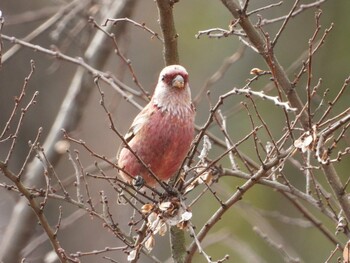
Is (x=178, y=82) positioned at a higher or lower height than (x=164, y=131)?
higher

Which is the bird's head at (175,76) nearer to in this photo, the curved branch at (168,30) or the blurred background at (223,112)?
the curved branch at (168,30)

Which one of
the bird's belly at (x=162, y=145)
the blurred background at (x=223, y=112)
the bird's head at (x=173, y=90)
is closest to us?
the bird's belly at (x=162, y=145)

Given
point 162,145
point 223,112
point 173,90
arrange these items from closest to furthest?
point 162,145 < point 173,90 < point 223,112

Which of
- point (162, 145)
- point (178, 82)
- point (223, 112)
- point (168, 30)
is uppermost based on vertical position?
point (223, 112)

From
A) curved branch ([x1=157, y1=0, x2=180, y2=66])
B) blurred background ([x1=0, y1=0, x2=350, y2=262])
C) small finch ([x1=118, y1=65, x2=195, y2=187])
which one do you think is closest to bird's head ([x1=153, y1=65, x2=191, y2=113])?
small finch ([x1=118, y1=65, x2=195, y2=187])

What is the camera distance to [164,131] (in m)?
5.14

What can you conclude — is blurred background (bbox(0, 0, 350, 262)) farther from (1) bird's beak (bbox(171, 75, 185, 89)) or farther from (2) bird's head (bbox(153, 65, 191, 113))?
(1) bird's beak (bbox(171, 75, 185, 89))

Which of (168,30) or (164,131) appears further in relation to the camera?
(168,30)

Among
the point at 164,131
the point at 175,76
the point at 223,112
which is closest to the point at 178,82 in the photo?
the point at 175,76

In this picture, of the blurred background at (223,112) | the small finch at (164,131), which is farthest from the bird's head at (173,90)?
the blurred background at (223,112)

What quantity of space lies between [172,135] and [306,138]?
4.06 ft

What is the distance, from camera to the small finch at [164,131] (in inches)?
200

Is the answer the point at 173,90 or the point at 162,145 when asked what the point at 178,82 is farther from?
the point at 162,145

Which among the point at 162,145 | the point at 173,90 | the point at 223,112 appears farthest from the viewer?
the point at 223,112
